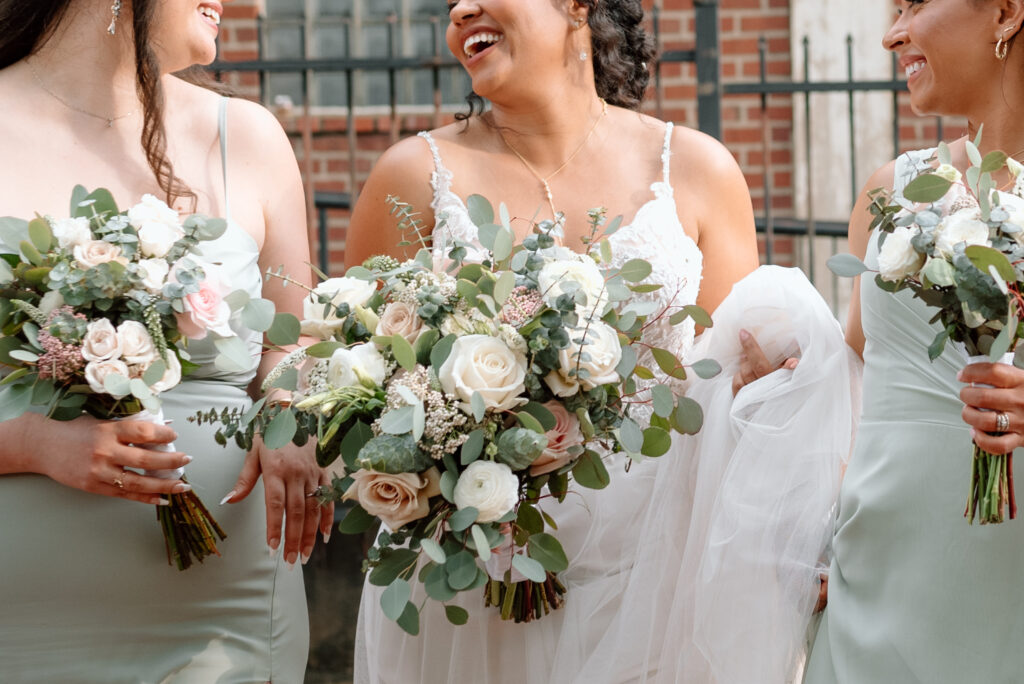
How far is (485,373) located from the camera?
2.31m

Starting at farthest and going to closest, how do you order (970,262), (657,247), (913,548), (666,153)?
1. (666,153)
2. (657,247)
3. (913,548)
4. (970,262)

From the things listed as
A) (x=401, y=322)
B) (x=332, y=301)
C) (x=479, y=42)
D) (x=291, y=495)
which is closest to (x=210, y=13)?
(x=479, y=42)

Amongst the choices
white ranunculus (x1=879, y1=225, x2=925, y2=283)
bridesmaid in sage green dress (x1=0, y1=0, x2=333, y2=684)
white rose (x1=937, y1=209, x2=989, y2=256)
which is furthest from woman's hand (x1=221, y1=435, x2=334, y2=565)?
white rose (x1=937, y1=209, x2=989, y2=256)

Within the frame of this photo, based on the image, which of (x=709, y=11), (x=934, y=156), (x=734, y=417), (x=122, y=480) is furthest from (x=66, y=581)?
(x=709, y=11)

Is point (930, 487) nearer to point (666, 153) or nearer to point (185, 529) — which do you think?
point (666, 153)

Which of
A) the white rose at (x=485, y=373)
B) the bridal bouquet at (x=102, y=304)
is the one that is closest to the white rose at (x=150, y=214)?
the bridal bouquet at (x=102, y=304)

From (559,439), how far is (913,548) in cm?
75

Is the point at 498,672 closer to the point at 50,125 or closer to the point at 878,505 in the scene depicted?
the point at 878,505

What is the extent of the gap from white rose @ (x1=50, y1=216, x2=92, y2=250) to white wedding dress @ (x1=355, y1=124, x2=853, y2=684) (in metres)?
0.69

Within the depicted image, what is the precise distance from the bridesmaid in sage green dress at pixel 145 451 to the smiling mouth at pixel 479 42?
0.52 metres

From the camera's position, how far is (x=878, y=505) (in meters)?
2.59

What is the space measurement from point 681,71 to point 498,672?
4.74m

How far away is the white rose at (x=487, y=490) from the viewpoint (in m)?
2.30

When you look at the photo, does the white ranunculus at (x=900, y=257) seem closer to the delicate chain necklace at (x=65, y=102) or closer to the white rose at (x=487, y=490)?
the white rose at (x=487, y=490)
